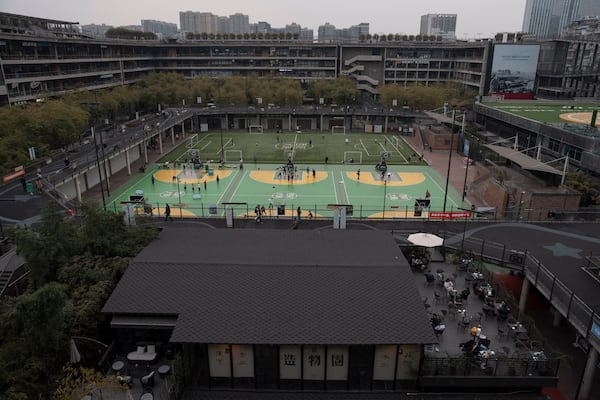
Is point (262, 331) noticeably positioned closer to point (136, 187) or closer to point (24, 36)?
point (136, 187)

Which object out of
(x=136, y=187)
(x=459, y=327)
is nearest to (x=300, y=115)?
(x=136, y=187)

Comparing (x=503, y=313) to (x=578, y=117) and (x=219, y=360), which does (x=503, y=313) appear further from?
(x=578, y=117)

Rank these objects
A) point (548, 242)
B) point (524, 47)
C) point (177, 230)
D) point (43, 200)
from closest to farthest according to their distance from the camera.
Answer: point (177, 230), point (548, 242), point (43, 200), point (524, 47)

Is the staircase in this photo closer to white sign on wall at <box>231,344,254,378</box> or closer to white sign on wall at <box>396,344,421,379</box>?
white sign on wall at <box>231,344,254,378</box>

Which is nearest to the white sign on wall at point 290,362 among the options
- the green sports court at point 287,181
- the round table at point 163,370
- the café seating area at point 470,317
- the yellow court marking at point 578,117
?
the round table at point 163,370

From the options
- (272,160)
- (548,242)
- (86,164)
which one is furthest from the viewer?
(272,160)

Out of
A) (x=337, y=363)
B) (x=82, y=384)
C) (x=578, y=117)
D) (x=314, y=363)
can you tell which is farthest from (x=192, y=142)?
(x=337, y=363)

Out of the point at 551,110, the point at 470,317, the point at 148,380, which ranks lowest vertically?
the point at 148,380
